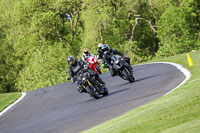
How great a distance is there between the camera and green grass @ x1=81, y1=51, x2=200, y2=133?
7902 millimetres

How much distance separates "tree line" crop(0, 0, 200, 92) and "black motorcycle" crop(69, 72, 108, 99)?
131ft

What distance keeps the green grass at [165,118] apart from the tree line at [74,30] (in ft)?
150

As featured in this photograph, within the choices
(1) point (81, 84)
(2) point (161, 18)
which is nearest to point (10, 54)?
(2) point (161, 18)

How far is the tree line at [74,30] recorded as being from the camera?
2308 inches

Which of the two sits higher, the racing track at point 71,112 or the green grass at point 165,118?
the green grass at point 165,118

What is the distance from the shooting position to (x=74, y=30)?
226 feet

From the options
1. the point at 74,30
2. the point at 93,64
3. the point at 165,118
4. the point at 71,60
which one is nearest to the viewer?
the point at 165,118

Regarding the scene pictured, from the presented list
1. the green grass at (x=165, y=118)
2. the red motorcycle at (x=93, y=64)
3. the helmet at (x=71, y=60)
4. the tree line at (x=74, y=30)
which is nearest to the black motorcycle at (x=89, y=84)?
the helmet at (x=71, y=60)

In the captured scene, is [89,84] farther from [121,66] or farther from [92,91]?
[121,66]

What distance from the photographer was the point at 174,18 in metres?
64.4

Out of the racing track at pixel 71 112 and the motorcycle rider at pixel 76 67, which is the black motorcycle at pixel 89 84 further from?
the racing track at pixel 71 112

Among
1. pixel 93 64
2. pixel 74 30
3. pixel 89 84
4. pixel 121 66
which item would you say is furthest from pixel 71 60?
pixel 74 30

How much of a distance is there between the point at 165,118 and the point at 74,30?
198 feet

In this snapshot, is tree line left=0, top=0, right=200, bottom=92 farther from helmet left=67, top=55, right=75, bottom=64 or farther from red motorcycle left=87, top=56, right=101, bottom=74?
helmet left=67, top=55, right=75, bottom=64
